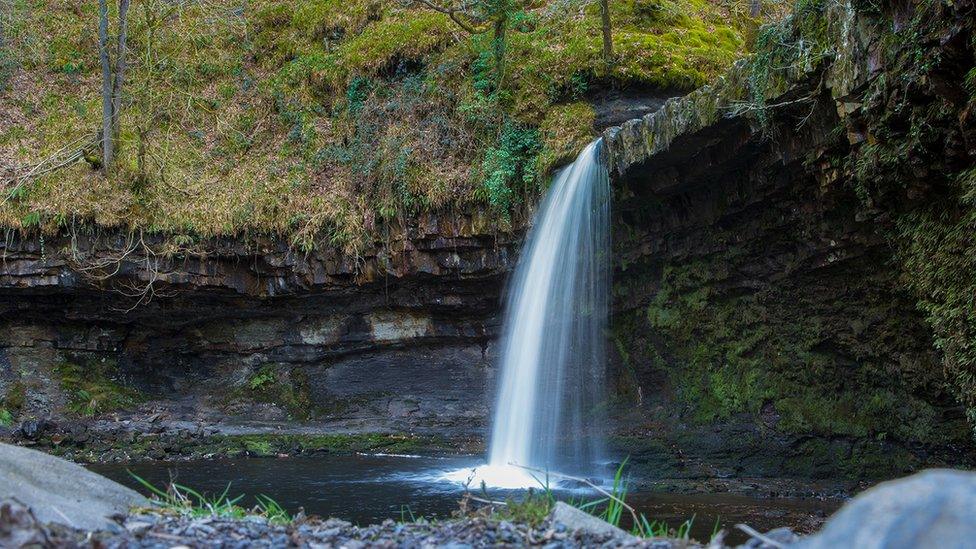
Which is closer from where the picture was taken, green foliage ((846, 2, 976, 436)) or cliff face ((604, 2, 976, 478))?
green foliage ((846, 2, 976, 436))

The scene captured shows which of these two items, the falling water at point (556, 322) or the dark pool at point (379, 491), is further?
the falling water at point (556, 322)

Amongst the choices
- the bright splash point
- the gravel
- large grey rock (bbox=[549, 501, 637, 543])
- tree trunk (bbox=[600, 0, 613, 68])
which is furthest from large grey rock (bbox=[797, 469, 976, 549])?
tree trunk (bbox=[600, 0, 613, 68])

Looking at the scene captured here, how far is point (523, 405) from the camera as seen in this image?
454 inches

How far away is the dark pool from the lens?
749 cm

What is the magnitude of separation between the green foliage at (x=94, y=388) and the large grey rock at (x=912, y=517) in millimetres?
15021

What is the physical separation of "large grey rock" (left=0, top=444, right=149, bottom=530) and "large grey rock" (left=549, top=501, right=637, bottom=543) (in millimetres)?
2133

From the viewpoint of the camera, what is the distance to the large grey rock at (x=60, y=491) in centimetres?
326

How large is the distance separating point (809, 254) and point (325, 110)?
1124 centimetres

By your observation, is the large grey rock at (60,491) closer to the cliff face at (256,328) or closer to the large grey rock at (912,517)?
the large grey rock at (912,517)

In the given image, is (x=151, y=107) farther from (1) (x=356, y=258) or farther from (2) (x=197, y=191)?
(1) (x=356, y=258)

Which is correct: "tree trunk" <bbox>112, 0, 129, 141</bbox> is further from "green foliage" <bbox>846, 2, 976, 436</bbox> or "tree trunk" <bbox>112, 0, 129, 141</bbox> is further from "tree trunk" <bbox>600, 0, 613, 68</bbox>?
"green foliage" <bbox>846, 2, 976, 436</bbox>

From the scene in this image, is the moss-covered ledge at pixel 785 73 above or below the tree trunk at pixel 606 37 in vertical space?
below

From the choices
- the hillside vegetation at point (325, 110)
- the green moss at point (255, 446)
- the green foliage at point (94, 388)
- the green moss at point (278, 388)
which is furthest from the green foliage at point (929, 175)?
the green foliage at point (94, 388)

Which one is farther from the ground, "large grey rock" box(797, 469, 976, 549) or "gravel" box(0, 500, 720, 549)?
"large grey rock" box(797, 469, 976, 549)
